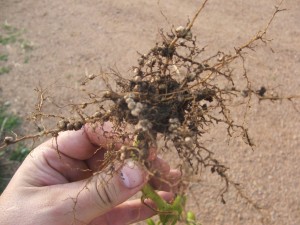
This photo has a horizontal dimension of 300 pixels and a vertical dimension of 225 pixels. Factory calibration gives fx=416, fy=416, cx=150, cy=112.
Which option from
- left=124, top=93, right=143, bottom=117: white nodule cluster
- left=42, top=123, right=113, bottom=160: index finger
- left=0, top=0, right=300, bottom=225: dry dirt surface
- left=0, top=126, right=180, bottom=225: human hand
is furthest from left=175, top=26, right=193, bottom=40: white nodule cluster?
left=0, top=0, right=300, bottom=225: dry dirt surface

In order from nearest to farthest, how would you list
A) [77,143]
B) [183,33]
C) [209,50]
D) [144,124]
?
[144,124]
[183,33]
[77,143]
[209,50]

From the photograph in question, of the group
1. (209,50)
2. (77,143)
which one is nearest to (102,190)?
(77,143)

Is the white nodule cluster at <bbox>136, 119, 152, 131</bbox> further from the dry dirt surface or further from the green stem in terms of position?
the dry dirt surface

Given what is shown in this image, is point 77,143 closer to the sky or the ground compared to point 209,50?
closer to the sky

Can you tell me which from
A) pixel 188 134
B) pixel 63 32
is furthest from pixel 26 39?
pixel 188 134

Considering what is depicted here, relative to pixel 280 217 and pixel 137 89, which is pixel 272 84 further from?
pixel 137 89

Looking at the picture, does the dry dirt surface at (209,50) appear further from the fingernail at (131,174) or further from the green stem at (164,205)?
the fingernail at (131,174)

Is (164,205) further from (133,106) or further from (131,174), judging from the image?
(133,106)
